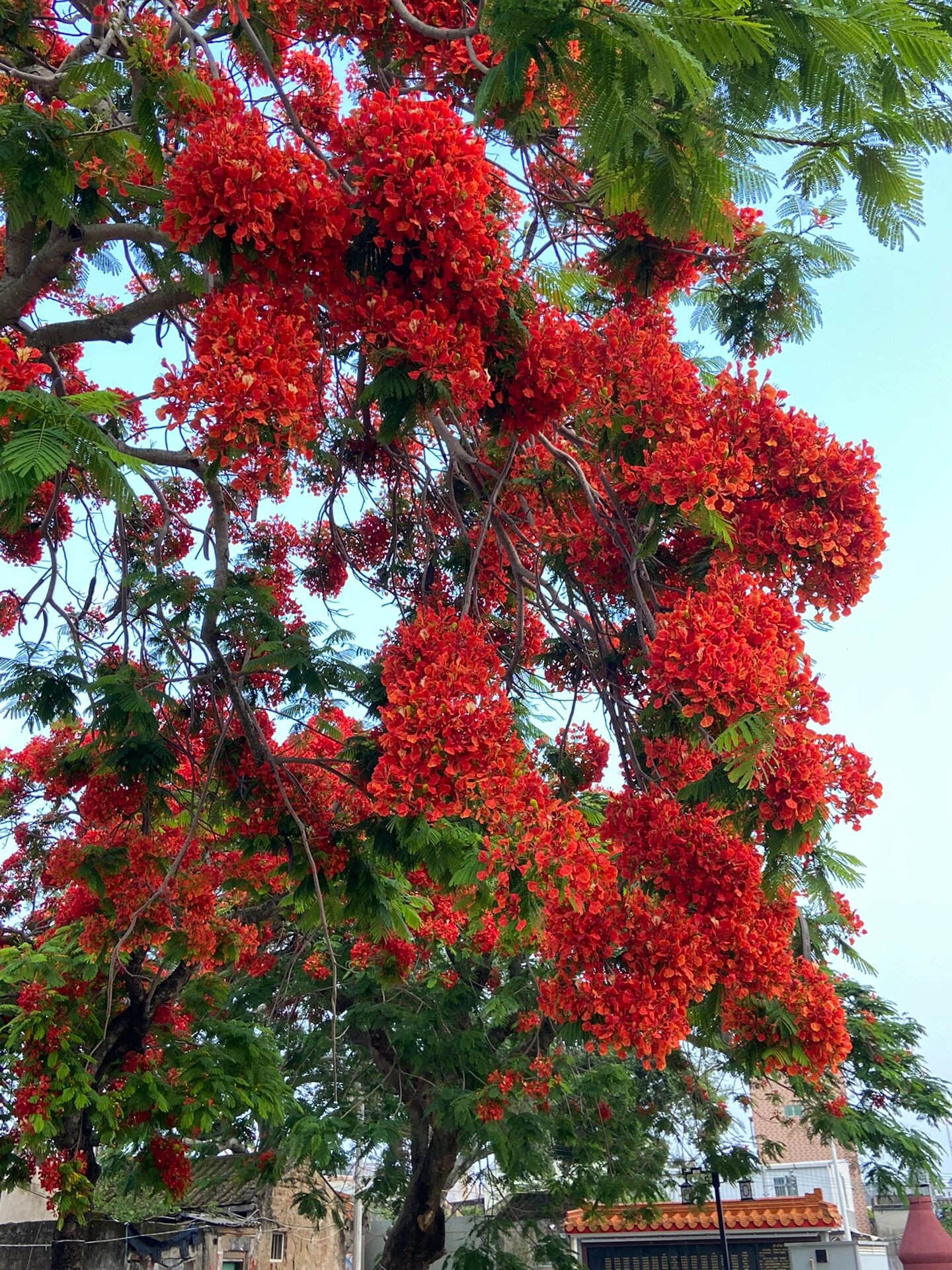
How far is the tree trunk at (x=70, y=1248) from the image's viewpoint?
313 inches

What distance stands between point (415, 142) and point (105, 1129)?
22.9 ft

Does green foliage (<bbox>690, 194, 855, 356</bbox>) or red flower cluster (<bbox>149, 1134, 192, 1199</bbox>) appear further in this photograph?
red flower cluster (<bbox>149, 1134, 192, 1199</bbox>)

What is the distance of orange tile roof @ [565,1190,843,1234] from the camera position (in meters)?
13.2

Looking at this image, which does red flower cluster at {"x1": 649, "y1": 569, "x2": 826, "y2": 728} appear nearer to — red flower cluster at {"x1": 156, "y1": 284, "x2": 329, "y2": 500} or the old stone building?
red flower cluster at {"x1": 156, "y1": 284, "x2": 329, "y2": 500}

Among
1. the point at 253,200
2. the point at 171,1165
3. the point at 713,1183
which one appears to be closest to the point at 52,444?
the point at 253,200

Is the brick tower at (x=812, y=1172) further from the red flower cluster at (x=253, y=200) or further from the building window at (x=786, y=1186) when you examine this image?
the red flower cluster at (x=253, y=200)

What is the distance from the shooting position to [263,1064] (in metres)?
8.31

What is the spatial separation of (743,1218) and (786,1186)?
10145 mm

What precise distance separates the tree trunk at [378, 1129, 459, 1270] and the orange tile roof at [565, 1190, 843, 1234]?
207cm

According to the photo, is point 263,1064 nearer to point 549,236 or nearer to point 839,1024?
point 839,1024

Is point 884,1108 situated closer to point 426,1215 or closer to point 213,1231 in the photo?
point 426,1215

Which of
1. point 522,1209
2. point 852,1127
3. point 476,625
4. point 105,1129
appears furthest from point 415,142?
point 522,1209

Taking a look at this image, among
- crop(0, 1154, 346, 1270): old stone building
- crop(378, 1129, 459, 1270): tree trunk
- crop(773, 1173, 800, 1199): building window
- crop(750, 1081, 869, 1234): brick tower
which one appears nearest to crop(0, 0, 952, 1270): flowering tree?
crop(0, 1154, 346, 1270): old stone building

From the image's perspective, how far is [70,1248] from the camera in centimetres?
800
